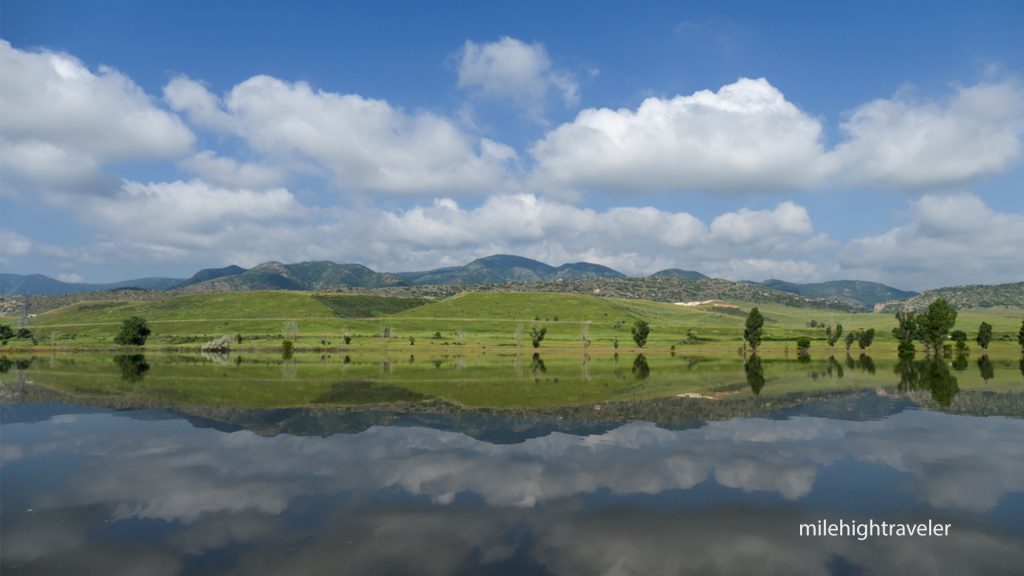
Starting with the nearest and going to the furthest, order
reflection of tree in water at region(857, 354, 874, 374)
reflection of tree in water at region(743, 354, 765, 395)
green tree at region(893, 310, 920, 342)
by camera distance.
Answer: reflection of tree in water at region(743, 354, 765, 395) → reflection of tree in water at region(857, 354, 874, 374) → green tree at region(893, 310, 920, 342)

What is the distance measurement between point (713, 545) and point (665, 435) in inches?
830

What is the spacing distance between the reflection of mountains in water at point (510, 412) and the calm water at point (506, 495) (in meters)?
0.63

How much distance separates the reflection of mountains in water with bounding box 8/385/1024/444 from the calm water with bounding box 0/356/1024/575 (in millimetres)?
625

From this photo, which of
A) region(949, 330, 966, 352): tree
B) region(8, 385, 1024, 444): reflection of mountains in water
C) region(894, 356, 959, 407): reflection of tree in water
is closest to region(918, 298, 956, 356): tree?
region(949, 330, 966, 352): tree

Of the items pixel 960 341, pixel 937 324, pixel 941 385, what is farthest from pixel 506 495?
pixel 960 341

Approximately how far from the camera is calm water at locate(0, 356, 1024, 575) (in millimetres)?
19891

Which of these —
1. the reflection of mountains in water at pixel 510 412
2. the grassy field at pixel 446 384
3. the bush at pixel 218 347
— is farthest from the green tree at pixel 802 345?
the bush at pixel 218 347

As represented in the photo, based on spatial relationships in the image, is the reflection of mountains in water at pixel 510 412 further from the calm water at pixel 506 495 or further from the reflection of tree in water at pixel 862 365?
the reflection of tree in water at pixel 862 365

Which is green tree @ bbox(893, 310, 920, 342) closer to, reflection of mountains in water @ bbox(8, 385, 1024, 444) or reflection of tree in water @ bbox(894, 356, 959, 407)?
reflection of tree in water @ bbox(894, 356, 959, 407)

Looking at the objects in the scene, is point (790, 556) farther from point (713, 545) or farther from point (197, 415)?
point (197, 415)

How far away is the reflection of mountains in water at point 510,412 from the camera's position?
149 ft

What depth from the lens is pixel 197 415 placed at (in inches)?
2080

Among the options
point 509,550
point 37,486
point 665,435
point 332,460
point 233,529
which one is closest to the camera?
point 509,550

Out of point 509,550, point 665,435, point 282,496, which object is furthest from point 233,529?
point 665,435
